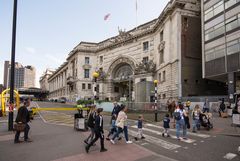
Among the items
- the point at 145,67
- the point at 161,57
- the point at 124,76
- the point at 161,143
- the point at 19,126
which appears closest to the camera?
the point at 19,126

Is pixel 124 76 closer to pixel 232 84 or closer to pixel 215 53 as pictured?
pixel 215 53

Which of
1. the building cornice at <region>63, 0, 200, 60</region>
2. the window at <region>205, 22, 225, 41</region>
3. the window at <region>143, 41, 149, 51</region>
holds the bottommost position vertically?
the window at <region>205, 22, 225, 41</region>

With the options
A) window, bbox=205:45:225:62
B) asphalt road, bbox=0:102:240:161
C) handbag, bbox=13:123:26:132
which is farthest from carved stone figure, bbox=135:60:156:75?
handbag, bbox=13:123:26:132

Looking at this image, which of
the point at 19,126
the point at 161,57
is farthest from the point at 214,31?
the point at 19,126

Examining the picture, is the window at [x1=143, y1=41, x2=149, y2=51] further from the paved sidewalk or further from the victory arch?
the paved sidewalk

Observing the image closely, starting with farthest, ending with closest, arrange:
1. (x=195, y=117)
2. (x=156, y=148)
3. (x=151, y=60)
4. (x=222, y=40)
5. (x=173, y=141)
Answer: (x=151, y=60) → (x=222, y=40) → (x=195, y=117) → (x=173, y=141) → (x=156, y=148)

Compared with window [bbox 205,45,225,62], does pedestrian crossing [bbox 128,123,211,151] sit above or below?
below

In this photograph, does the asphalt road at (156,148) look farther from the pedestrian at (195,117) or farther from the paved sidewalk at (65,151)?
the pedestrian at (195,117)

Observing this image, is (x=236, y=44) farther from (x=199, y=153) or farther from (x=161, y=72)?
(x=199, y=153)

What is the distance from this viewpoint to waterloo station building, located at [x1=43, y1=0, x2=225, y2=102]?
33.2 m

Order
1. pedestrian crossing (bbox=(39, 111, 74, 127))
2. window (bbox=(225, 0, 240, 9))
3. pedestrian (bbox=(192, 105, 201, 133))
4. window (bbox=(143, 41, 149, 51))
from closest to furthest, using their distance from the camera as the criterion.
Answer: pedestrian (bbox=(192, 105, 201, 133))
pedestrian crossing (bbox=(39, 111, 74, 127))
window (bbox=(225, 0, 240, 9))
window (bbox=(143, 41, 149, 51))

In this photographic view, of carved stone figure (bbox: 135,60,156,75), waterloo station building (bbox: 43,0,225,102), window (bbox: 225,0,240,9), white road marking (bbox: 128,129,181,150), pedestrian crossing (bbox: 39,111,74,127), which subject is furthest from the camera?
carved stone figure (bbox: 135,60,156,75)

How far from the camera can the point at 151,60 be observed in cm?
4466

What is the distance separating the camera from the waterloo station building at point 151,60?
33.2 m
